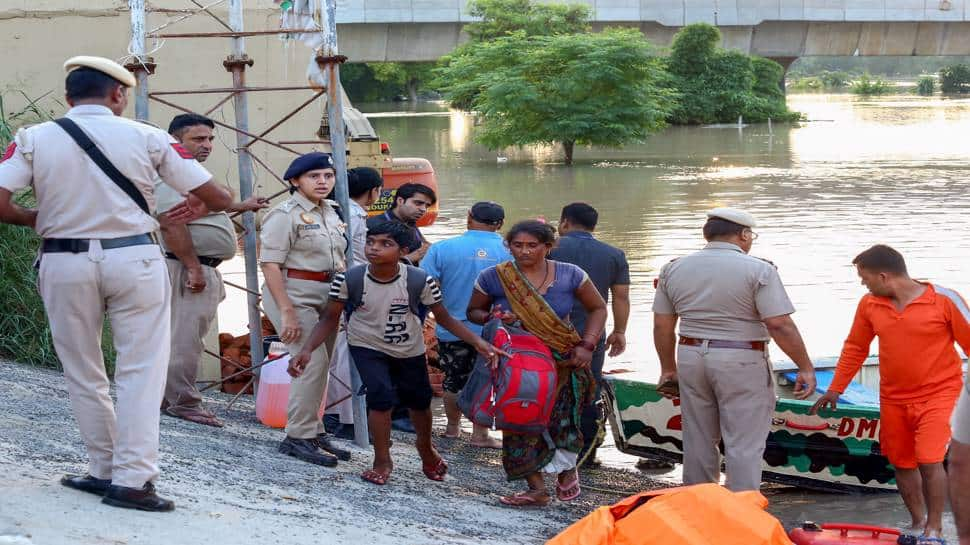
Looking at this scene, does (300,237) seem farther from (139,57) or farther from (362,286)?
(139,57)

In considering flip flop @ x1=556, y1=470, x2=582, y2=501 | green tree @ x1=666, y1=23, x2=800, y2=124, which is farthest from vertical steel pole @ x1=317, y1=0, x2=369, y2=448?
green tree @ x1=666, y1=23, x2=800, y2=124

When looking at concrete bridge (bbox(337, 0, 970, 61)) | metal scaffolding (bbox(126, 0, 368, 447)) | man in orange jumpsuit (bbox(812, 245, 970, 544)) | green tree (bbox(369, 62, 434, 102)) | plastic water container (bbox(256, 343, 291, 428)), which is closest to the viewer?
man in orange jumpsuit (bbox(812, 245, 970, 544))

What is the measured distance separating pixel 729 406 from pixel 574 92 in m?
31.7

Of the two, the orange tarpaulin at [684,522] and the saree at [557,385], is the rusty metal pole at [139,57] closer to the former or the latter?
the saree at [557,385]

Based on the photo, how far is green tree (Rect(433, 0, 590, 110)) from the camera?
1753 inches

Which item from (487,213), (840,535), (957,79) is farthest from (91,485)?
(957,79)

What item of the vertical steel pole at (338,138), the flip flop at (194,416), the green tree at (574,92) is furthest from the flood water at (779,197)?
the flip flop at (194,416)

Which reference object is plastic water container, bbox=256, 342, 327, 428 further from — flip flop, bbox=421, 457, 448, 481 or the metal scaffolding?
flip flop, bbox=421, 457, 448, 481

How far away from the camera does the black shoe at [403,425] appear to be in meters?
8.56

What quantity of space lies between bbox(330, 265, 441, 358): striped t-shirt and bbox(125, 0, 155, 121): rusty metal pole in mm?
2094

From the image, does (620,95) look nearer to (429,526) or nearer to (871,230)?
(871,230)

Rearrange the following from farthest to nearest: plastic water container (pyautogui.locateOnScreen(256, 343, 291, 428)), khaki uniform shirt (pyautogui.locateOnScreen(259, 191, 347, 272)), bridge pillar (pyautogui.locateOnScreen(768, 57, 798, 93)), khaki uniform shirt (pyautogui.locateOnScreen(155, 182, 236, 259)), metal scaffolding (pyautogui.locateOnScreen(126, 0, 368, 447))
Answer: bridge pillar (pyautogui.locateOnScreen(768, 57, 798, 93)) → plastic water container (pyautogui.locateOnScreen(256, 343, 291, 428)) → metal scaffolding (pyautogui.locateOnScreen(126, 0, 368, 447)) → khaki uniform shirt (pyautogui.locateOnScreen(155, 182, 236, 259)) → khaki uniform shirt (pyautogui.locateOnScreen(259, 191, 347, 272))

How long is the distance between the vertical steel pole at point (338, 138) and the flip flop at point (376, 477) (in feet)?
2.77

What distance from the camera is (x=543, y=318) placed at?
6359 mm
